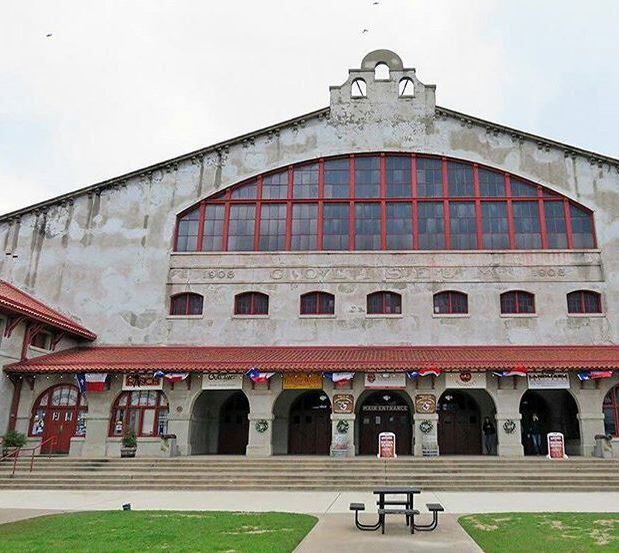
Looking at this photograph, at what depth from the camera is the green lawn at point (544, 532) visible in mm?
9766

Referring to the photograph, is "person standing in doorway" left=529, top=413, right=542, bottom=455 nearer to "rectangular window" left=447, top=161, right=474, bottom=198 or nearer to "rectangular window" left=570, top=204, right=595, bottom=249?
"rectangular window" left=570, top=204, right=595, bottom=249

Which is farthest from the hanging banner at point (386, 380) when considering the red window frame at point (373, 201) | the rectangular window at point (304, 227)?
the rectangular window at point (304, 227)

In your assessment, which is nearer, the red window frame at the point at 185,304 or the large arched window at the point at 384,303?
the large arched window at the point at 384,303

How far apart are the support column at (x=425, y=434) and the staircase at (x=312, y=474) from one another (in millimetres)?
2185

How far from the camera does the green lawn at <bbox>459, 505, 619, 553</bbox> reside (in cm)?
977

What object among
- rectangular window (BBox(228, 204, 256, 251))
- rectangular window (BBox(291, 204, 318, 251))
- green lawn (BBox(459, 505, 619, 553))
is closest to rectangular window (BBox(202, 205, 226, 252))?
rectangular window (BBox(228, 204, 256, 251))

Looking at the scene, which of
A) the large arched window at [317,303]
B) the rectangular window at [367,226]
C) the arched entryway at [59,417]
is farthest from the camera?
the rectangular window at [367,226]

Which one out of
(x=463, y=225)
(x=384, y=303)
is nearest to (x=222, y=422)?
(x=384, y=303)

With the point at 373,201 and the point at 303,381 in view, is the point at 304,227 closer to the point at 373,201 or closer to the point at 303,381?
the point at 373,201

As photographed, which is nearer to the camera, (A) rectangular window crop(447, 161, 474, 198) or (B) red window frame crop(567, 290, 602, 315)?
(B) red window frame crop(567, 290, 602, 315)

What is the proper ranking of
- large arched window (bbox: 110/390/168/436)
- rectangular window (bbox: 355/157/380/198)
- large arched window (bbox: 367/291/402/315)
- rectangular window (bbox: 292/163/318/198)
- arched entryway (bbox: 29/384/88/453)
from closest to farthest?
large arched window (bbox: 110/390/168/436), arched entryway (bbox: 29/384/88/453), large arched window (bbox: 367/291/402/315), rectangular window (bbox: 355/157/380/198), rectangular window (bbox: 292/163/318/198)

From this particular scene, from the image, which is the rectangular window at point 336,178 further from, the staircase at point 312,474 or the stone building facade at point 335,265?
the staircase at point 312,474

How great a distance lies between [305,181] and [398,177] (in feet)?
16.5

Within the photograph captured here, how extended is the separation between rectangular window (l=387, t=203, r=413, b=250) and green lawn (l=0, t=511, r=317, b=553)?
18641 mm
